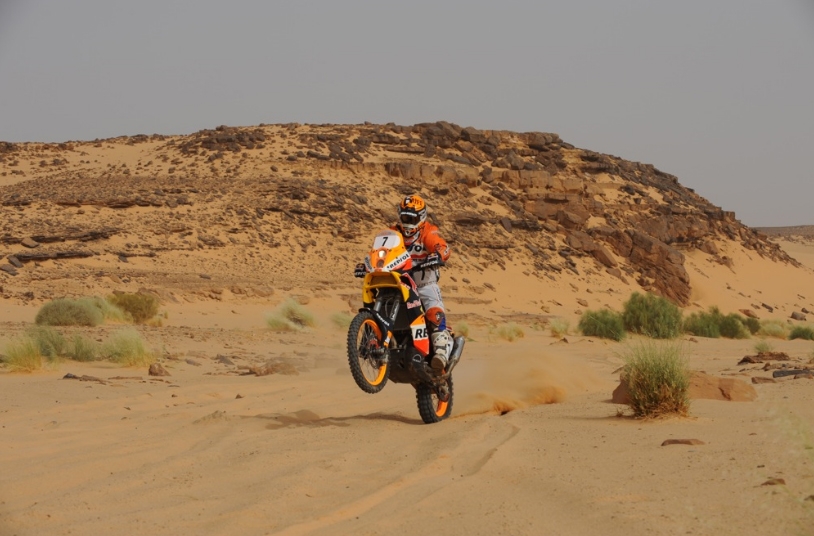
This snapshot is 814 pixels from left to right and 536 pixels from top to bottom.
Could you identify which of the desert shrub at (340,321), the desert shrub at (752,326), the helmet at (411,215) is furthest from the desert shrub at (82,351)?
the desert shrub at (752,326)

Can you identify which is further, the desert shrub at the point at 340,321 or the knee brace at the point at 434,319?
the desert shrub at the point at 340,321

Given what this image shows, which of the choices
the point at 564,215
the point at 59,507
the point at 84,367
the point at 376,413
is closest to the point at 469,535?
the point at 59,507

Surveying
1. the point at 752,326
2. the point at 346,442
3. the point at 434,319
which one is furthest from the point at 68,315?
the point at 752,326

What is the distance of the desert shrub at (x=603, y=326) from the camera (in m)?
26.4

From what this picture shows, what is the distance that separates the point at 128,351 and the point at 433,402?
291 inches

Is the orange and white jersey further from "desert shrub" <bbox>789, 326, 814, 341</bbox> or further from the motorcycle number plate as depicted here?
"desert shrub" <bbox>789, 326, 814, 341</bbox>

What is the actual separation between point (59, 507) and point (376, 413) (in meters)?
5.20

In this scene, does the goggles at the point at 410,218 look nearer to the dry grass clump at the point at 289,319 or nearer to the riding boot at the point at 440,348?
the riding boot at the point at 440,348

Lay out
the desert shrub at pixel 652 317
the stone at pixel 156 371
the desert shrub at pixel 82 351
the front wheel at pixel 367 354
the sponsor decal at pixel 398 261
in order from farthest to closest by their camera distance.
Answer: the desert shrub at pixel 652 317
the desert shrub at pixel 82 351
the stone at pixel 156 371
the sponsor decal at pixel 398 261
the front wheel at pixel 367 354

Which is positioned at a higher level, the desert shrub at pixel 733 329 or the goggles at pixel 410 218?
the goggles at pixel 410 218

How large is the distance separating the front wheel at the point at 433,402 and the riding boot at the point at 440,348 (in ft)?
0.82

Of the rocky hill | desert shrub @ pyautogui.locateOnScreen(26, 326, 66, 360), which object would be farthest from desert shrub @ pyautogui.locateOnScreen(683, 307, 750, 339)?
desert shrub @ pyautogui.locateOnScreen(26, 326, 66, 360)

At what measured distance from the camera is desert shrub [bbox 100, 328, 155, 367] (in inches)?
610

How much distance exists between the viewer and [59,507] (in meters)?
5.88
